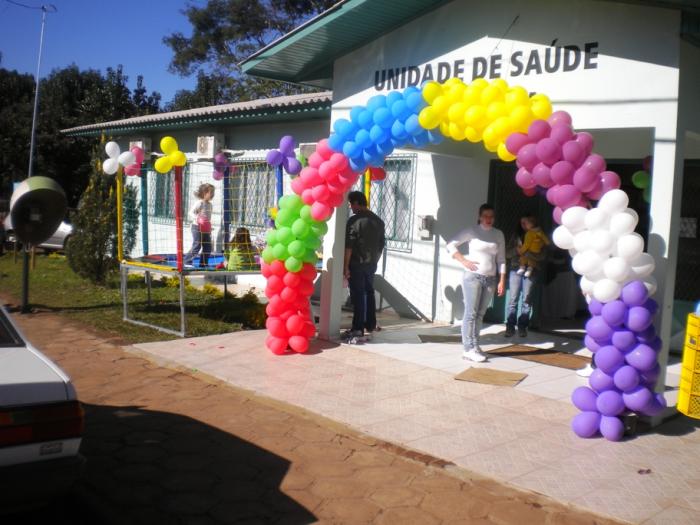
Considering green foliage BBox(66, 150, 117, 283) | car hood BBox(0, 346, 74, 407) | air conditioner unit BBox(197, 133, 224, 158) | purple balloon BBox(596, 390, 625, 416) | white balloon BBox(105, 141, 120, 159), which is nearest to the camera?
car hood BBox(0, 346, 74, 407)

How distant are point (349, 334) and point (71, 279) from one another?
833 centimetres

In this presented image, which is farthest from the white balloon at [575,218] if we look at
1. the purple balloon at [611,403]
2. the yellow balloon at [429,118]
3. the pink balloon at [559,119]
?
the yellow balloon at [429,118]

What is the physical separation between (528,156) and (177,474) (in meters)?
3.69

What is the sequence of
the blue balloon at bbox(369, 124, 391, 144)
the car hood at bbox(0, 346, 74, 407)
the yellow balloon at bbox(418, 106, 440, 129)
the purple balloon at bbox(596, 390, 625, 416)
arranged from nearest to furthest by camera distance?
the car hood at bbox(0, 346, 74, 407) → the purple balloon at bbox(596, 390, 625, 416) → the yellow balloon at bbox(418, 106, 440, 129) → the blue balloon at bbox(369, 124, 391, 144)

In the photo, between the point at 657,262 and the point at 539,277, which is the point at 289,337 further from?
the point at 657,262

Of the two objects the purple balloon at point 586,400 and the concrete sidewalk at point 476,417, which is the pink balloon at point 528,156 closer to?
the purple balloon at point 586,400

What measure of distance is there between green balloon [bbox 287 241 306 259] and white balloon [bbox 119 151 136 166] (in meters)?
2.70

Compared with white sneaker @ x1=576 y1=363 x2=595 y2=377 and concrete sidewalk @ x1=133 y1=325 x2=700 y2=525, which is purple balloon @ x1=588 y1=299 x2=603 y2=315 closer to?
concrete sidewalk @ x1=133 y1=325 x2=700 y2=525

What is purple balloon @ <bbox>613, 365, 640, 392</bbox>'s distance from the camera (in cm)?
533

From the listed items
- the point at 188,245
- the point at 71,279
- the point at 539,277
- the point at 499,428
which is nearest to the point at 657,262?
the point at 499,428

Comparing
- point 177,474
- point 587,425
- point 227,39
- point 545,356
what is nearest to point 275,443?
point 177,474

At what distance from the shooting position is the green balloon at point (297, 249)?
25.5ft

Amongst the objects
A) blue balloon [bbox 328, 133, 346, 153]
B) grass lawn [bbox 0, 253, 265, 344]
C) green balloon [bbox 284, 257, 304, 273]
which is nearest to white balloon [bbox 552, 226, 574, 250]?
blue balloon [bbox 328, 133, 346, 153]

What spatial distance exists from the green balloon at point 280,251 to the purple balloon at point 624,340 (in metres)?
3.84
